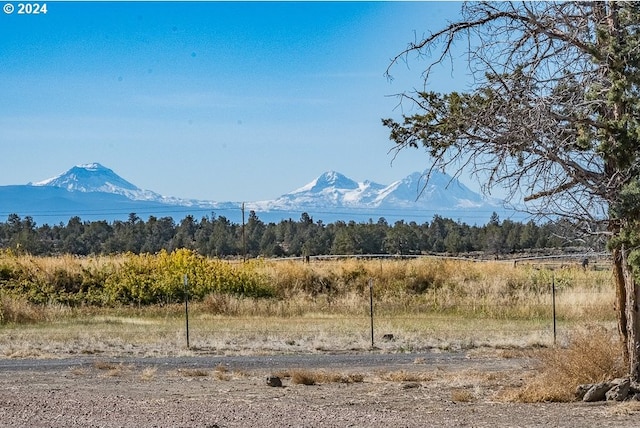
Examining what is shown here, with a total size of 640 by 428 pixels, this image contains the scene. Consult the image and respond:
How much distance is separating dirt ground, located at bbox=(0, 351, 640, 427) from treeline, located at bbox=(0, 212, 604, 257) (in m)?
47.3

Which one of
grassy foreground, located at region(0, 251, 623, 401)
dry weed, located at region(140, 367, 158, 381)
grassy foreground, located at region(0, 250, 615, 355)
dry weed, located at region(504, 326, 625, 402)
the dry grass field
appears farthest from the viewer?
grassy foreground, located at region(0, 250, 615, 355)

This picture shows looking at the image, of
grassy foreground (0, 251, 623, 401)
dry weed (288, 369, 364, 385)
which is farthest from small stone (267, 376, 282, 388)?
grassy foreground (0, 251, 623, 401)

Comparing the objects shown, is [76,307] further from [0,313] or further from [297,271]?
[297,271]

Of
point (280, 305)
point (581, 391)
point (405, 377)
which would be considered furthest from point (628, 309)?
point (280, 305)

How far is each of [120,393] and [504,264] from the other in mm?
30991

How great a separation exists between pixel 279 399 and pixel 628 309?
4939mm

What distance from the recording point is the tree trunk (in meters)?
12.9

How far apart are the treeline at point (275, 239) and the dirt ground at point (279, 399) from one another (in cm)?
4728

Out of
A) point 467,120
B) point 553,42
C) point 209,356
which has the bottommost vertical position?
point 209,356

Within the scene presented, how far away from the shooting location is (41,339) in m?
24.3

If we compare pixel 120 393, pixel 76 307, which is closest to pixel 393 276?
pixel 76 307

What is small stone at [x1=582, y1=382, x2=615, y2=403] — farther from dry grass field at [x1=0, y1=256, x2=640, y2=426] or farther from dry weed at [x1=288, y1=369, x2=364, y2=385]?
dry weed at [x1=288, y1=369, x2=364, y2=385]

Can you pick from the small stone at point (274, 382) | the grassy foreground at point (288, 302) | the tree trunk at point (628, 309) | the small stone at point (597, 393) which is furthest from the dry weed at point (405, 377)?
Answer: the grassy foreground at point (288, 302)

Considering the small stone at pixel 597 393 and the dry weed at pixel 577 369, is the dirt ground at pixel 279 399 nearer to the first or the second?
the small stone at pixel 597 393
